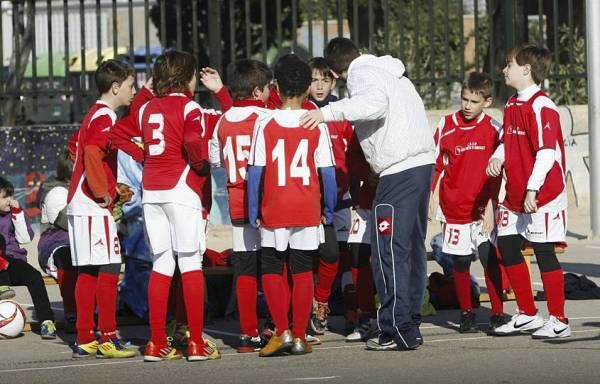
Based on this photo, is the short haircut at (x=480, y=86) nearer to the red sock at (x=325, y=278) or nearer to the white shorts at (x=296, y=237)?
the red sock at (x=325, y=278)

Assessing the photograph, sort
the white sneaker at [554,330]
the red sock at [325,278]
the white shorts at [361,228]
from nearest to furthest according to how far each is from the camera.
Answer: the white sneaker at [554,330] → the white shorts at [361,228] → the red sock at [325,278]

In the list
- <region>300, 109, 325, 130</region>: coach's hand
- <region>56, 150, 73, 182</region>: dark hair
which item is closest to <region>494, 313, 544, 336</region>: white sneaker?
<region>300, 109, 325, 130</region>: coach's hand

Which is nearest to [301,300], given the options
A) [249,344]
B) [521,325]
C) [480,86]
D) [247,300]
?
[247,300]

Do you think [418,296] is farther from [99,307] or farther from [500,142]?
[99,307]

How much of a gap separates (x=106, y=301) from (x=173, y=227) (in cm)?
68

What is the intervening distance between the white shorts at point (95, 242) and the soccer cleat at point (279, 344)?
41.6 inches

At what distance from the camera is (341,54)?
9.34 metres

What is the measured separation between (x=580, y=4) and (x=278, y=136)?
12.5 metres

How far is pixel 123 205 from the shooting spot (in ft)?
34.0

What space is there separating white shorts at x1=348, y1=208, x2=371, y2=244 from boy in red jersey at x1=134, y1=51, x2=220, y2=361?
124 cm

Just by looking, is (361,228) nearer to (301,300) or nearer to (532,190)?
A: (301,300)

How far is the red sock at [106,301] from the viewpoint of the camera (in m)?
9.22

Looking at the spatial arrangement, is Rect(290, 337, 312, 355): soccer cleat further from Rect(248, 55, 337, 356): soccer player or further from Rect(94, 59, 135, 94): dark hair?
Rect(94, 59, 135, 94): dark hair

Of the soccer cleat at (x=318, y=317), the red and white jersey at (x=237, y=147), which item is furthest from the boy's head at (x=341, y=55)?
the soccer cleat at (x=318, y=317)
